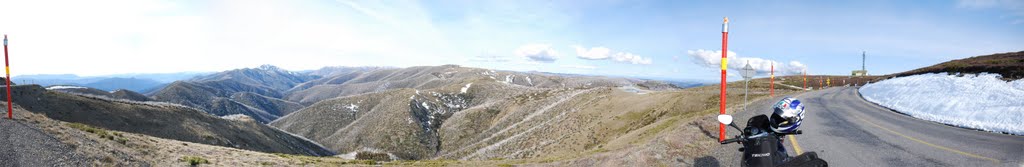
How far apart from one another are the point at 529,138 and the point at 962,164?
42078mm

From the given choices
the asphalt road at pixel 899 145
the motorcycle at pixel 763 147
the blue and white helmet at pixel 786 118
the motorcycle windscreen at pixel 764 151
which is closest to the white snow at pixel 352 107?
the asphalt road at pixel 899 145

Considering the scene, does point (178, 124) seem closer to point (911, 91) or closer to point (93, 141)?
point (93, 141)

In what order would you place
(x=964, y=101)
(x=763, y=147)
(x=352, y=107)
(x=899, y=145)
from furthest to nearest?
(x=352, y=107) → (x=964, y=101) → (x=899, y=145) → (x=763, y=147)

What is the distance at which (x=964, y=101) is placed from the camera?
2022 cm

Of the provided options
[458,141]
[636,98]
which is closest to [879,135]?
[636,98]

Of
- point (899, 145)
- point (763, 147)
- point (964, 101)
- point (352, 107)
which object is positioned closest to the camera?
point (763, 147)

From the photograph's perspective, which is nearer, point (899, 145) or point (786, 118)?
point (786, 118)

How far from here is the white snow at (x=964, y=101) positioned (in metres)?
15.3

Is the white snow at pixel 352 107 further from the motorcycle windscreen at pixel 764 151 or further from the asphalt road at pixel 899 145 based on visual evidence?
the motorcycle windscreen at pixel 764 151

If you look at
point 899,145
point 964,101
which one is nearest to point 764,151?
point 899,145

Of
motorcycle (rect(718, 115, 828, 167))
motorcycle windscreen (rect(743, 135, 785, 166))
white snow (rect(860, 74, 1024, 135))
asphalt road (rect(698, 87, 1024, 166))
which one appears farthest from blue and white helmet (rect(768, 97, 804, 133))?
white snow (rect(860, 74, 1024, 135))

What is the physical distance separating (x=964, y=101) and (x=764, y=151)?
83.4ft

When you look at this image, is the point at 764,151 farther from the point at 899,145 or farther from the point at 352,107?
the point at 352,107

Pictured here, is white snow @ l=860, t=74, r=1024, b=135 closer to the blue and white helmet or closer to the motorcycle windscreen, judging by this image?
the blue and white helmet
